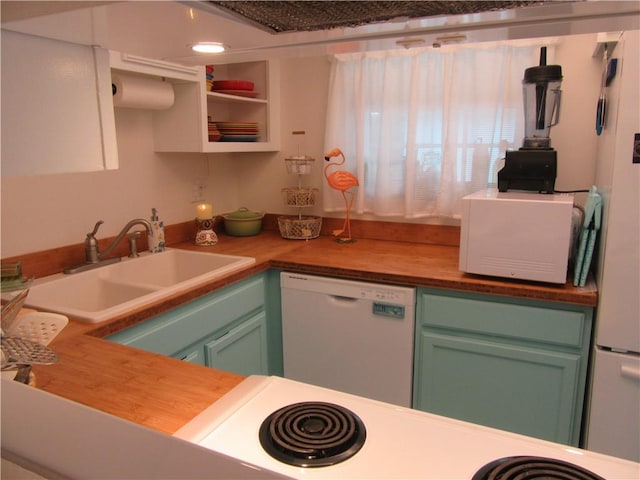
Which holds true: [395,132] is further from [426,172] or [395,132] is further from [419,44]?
[419,44]

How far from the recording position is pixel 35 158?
0.70 m

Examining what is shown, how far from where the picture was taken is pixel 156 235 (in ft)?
7.79

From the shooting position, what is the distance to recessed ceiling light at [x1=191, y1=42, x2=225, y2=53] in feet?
2.29

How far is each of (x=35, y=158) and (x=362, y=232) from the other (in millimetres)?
2234

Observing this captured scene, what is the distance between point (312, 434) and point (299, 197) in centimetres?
202

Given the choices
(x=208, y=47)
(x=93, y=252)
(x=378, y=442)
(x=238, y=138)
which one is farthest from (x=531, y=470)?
(x=238, y=138)

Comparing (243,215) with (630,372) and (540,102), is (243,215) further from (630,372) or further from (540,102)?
(630,372)

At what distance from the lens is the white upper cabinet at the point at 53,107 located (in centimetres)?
67

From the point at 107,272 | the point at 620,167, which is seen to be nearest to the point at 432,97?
the point at 620,167

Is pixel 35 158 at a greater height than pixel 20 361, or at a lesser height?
greater

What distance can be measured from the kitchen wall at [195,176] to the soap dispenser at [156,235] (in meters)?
0.14

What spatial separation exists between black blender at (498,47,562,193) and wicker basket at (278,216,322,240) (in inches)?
42.7

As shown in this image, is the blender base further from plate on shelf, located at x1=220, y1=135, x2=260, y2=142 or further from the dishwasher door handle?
plate on shelf, located at x1=220, y1=135, x2=260, y2=142

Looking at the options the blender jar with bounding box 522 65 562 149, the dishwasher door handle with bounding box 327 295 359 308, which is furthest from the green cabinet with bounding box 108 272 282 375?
the blender jar with bounding box 522 65 562 149
